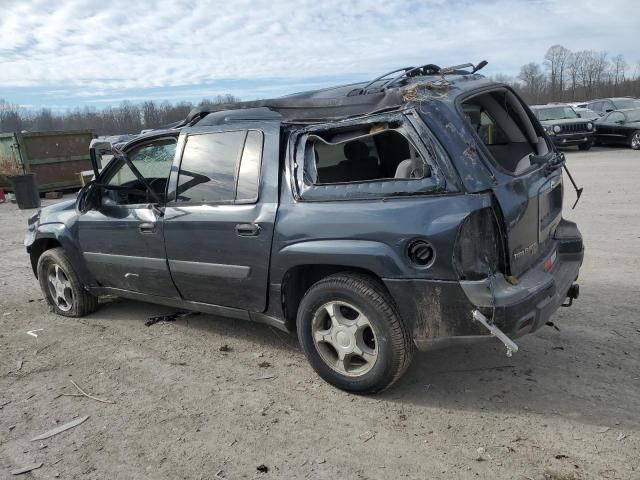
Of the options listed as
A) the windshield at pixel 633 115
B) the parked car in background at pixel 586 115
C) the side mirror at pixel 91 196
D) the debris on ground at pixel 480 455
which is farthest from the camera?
the parked car in background at pixel 586 115

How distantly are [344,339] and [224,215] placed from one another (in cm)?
126

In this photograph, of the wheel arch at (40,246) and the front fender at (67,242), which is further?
the wheel arch at (40,246)

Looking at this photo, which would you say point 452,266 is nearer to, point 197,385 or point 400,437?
point 400,437

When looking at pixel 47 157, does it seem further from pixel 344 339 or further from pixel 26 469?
pixel 344 339

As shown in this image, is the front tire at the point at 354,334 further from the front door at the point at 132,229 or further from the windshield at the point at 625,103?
the windshield at the point at 625,103

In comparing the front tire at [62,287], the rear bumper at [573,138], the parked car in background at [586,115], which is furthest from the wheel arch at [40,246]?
the parked car in background at [586,115]

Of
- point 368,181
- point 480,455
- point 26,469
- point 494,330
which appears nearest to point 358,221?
point 368,181

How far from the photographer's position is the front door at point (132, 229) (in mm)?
4457

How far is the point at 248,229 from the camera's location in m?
3.79

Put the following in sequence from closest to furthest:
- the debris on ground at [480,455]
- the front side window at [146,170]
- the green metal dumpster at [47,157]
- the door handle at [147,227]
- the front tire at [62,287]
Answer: the debris on ground at [480,455]
the door handle at [147,227]
the front side window at [146,170]
the front tire at [62,287]
the green metal dumpster at [47,157]

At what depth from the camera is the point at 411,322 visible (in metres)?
3.25

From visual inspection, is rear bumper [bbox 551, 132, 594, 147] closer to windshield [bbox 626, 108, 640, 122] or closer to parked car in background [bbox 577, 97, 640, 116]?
windshield [bbox 626, 108, 640, 122]

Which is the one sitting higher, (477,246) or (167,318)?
(477,246)

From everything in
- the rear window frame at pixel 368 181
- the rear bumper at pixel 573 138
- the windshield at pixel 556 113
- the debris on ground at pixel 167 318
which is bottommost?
the rear bumper at pixel 573 138
